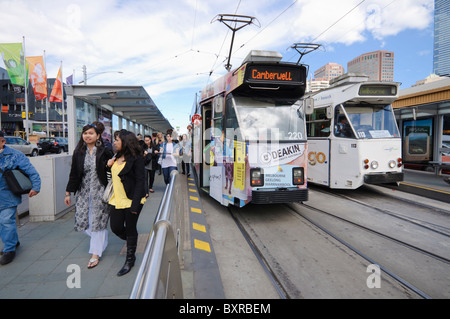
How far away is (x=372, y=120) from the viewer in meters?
7.77

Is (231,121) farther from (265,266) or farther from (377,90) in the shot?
(377,90)

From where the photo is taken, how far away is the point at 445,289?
129 inches

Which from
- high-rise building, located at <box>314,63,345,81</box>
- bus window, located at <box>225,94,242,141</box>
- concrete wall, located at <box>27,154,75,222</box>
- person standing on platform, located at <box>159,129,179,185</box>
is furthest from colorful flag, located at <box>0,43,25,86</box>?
high-rise building, located at <box>314,63,345,81</box>

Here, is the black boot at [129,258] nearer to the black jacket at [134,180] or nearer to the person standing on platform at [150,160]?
the black jacket at [134,180]

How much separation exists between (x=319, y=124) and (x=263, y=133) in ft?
12.0

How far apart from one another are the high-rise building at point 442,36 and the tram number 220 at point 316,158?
19547 mm

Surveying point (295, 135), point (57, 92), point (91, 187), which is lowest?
point (91, 187)

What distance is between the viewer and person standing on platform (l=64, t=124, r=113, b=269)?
375 cm

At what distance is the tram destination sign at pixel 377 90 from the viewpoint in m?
7.49

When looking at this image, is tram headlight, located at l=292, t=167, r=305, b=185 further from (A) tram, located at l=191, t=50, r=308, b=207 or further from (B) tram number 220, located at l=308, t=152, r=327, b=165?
(B) tram number 220, located at l=308, t=152, r=327, b=165

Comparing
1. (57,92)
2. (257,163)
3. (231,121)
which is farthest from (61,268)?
(57,92)

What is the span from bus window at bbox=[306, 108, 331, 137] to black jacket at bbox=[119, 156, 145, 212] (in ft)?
20.2
